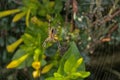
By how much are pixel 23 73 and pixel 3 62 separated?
14 cm

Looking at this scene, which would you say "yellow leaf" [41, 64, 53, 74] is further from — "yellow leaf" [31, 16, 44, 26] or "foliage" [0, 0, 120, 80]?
"yellow leaf" [31, 16, 44, 26]

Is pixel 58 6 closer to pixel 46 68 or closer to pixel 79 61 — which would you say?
pixel 46 68

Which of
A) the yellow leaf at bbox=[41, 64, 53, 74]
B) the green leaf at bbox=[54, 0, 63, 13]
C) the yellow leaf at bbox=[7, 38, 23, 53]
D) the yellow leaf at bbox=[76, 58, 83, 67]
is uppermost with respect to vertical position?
the green leaf at bbox=[54, 0, 63, 13]

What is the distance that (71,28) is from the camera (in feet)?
4.91

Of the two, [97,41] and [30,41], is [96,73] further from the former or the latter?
[30,41]

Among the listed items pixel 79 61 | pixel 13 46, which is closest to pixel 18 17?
pixel 13 46

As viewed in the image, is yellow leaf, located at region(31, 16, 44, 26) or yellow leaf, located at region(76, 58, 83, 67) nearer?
yellow leaf, located at region(76, 58, 83, 67)

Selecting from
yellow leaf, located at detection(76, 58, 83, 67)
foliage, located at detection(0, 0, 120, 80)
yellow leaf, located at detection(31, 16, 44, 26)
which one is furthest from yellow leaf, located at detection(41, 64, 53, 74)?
yellow leaf, located at detection(76, 58, 83, 67)

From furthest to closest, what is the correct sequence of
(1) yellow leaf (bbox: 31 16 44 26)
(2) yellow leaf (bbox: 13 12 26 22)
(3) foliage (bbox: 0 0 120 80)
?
1. (2) yellow leaf (bbox: 13 12 26 22)
2. (1) yellow leaf (bbox: 31 16 44 26)
3. (3) foliage (bbox: 0 0 120 80)

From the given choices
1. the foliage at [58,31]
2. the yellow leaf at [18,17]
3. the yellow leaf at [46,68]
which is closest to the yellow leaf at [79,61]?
the foliage at [58,31]

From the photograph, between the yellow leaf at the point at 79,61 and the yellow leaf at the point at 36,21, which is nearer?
the yellow leaf at the point at 79,61

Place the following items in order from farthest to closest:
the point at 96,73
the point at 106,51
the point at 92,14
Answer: the point at 106,51, the point at 96,73, the point at 92,14

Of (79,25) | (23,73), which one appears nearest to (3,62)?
(23,73)

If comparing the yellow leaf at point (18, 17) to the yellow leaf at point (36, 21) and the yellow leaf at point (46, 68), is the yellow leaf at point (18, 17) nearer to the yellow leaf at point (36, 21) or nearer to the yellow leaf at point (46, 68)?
the yellow leaf at point (36, 21)
